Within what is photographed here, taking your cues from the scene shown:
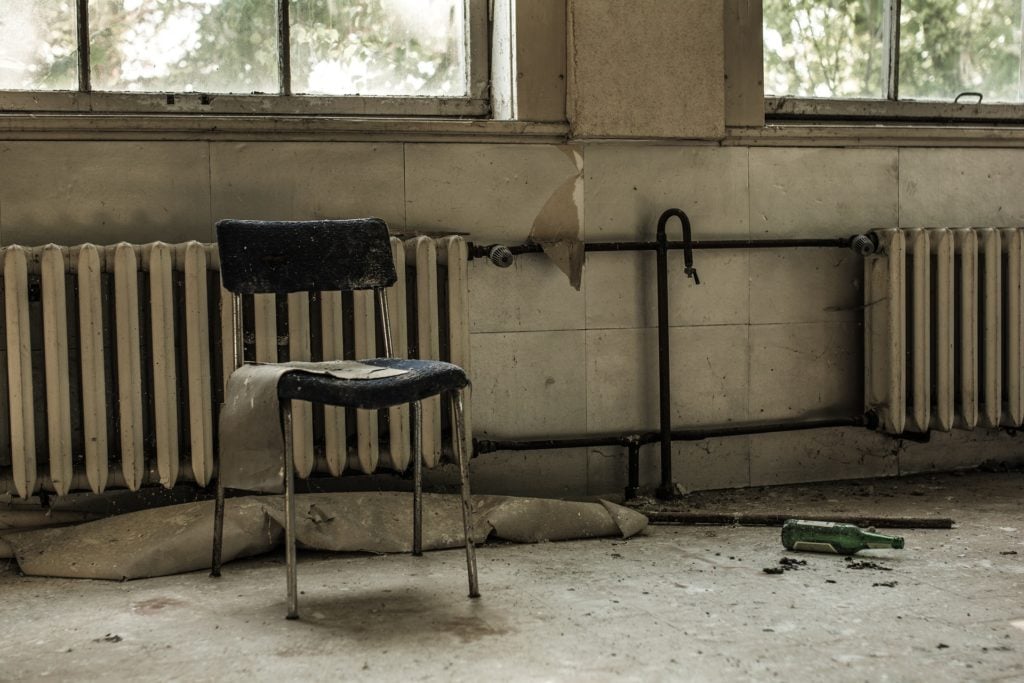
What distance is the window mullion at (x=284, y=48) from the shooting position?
277cm

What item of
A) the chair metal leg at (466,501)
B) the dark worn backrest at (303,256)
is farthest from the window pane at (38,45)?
the chair metal leg at (466,501)

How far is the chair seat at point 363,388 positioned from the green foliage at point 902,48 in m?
1.72

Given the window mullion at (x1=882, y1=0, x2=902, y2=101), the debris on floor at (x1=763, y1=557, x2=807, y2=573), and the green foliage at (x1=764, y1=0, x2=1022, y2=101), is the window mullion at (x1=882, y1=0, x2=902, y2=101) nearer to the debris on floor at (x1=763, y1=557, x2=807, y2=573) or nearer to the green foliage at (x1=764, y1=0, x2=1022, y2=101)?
the green foliage at (x1=764, y1=0, x2=1022, y2=101)

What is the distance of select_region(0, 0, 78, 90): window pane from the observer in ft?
8.59

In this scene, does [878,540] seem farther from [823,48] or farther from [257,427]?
[823,48]

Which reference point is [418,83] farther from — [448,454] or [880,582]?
[880,582]

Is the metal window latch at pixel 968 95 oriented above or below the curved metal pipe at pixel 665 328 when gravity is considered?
above

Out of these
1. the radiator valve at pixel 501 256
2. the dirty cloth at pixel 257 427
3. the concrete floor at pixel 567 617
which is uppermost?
the radiator valve at pixel 501 256

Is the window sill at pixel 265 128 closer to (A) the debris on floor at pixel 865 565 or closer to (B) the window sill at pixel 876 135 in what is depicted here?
(B) the window sill at pixel 876 135

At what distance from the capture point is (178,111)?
8.88 ft

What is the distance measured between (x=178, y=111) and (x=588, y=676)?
1794 millimetres

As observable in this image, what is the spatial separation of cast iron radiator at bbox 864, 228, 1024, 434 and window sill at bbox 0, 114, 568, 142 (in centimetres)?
104

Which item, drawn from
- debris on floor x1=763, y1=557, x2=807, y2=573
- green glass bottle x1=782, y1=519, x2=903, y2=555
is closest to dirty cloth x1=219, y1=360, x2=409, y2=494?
debris on floor x1=763, y1=557, x2=807, y2=573

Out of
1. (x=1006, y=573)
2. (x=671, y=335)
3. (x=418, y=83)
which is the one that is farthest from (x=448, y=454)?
(x=1006, y=573)
